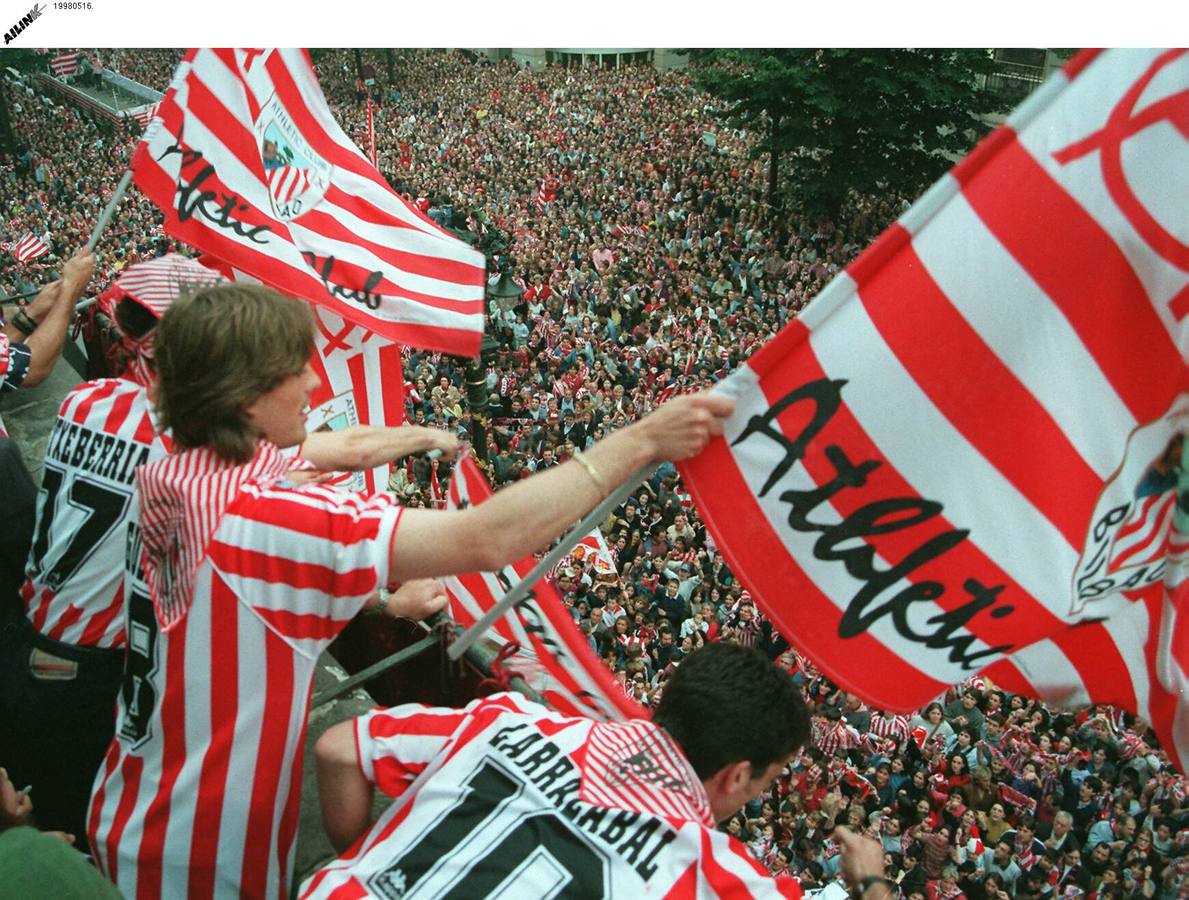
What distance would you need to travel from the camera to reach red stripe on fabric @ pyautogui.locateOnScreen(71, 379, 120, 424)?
112 inches

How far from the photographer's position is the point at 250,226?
4887 millimetres

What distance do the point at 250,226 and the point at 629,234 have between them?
18.0 metres

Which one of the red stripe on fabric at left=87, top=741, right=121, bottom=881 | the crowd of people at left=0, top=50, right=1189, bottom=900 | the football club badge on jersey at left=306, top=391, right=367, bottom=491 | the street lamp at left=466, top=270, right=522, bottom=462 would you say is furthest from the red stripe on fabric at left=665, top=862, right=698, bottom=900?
the street lamp at left=466, top=270, right=522, bottom=462

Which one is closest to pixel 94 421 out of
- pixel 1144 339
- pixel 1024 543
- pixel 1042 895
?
pixel 1024 543

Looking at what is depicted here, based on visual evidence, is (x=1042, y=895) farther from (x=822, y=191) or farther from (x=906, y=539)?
(x=822, y=191)

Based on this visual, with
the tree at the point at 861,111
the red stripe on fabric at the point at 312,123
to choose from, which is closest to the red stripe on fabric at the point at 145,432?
the red stripe on fabric at the point at 312,123

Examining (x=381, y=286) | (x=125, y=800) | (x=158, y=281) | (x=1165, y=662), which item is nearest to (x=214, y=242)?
(x=381, y=286)

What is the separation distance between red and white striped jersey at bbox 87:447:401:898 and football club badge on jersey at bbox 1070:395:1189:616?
63.5 inches

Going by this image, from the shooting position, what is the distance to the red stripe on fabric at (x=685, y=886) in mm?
1860

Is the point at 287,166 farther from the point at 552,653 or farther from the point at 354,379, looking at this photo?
the point at 552,653

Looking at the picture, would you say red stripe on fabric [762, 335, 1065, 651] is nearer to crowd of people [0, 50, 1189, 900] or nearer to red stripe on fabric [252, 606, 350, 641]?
red stripe on fabric [252, 606, 350, 641]

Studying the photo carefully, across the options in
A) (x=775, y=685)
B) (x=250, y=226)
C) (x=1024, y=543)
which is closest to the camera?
(x=775, y=685)

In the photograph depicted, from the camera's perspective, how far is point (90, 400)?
9.40ft

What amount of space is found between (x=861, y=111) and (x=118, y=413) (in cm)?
2205
